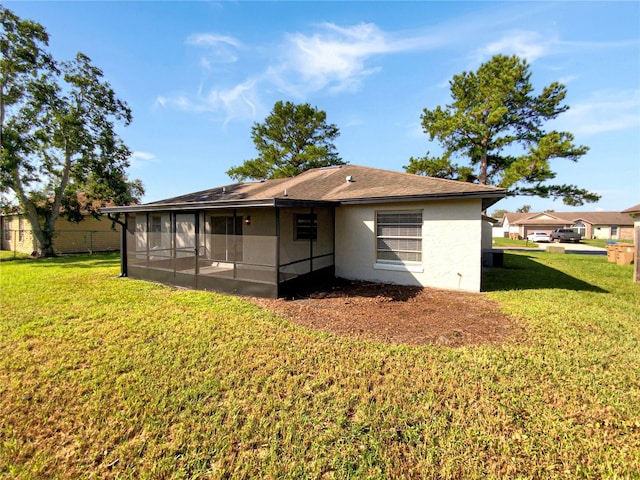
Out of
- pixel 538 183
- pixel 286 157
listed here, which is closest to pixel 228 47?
pixel 286 157

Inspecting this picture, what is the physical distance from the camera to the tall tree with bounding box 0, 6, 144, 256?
14718mm

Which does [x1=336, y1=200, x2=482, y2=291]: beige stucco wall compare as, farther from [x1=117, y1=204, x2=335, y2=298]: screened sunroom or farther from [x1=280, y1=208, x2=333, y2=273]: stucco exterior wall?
[x1=117, y1=204, x2=335, y2=298]: screened sunroom

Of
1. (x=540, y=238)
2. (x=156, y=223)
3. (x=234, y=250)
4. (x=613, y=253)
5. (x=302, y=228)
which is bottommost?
(x=613, y=253)

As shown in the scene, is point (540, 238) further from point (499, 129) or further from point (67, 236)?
point (67, 236)

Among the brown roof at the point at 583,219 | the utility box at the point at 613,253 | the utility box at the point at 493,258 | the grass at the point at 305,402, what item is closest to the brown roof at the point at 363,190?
the grass at the point at 305,402

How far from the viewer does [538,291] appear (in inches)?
298

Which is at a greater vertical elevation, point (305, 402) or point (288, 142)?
point (288, 142)

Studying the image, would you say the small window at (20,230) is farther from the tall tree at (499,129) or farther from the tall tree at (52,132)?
the tall tree at (499,129)

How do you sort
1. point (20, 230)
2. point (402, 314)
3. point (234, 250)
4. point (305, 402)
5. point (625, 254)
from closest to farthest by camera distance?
point (305, 402)
point (402, 314)
point (234, 250)
point (625, 254)
point (20, 230)

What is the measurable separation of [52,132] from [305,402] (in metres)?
21.4

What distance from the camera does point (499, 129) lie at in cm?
2017

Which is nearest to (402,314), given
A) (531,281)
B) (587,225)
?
(531,281)

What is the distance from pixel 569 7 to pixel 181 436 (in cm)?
1248

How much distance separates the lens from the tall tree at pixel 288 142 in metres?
24.7
